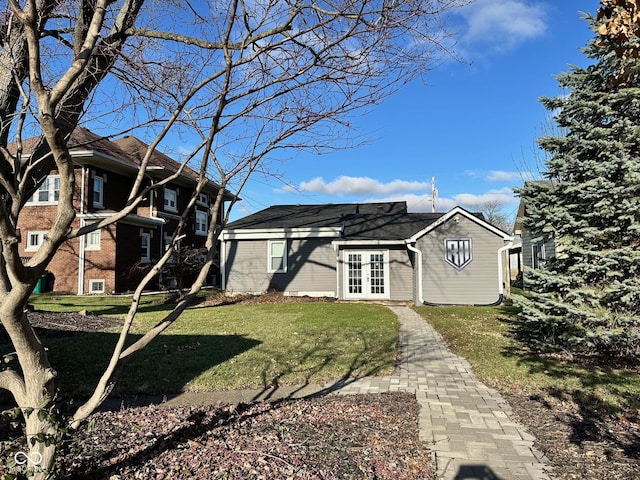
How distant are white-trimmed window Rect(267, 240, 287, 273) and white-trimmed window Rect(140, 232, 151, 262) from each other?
7.70 meters

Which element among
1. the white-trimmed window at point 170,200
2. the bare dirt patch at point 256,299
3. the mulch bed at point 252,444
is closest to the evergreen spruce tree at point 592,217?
the mulch bed at point 252,444

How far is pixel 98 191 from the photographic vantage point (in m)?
22.0

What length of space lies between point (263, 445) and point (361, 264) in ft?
49.2

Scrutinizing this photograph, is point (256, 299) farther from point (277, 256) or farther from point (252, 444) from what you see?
point (252, 444)

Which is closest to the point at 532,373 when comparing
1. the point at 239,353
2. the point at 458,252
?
the point at 239,353

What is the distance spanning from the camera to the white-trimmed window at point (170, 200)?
26600 mm

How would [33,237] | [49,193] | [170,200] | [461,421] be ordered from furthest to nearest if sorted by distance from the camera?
1. [170,200]
2. [33,237]
3. [49,193]
4. [461,421]

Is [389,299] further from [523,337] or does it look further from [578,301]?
[578,301]

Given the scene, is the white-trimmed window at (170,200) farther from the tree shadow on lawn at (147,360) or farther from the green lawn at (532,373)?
the green lawn at (532,373)

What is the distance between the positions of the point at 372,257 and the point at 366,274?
2.47 feet

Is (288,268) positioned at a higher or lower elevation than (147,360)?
higher

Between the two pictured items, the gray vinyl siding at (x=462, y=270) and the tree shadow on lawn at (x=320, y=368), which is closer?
the tree shadow on lawn at (x=320, y=368)

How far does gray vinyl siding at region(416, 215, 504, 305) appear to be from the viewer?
53.2ft

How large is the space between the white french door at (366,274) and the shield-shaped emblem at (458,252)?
2.59 m
